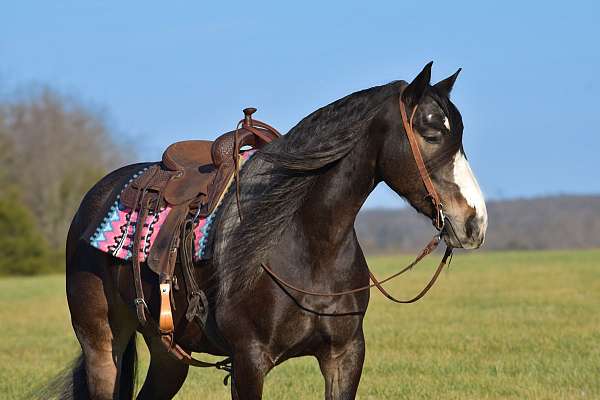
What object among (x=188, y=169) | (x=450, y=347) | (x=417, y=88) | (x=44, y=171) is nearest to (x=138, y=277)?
(x=188, y=169)

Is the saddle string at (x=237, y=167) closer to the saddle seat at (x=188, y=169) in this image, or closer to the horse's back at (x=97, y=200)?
the saddle seat at (x=188, y=169)

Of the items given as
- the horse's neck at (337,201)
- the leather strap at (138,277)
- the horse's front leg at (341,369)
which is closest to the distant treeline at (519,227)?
the leather strap at (138,277)

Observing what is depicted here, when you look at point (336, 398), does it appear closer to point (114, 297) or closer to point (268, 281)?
point (268, 281)

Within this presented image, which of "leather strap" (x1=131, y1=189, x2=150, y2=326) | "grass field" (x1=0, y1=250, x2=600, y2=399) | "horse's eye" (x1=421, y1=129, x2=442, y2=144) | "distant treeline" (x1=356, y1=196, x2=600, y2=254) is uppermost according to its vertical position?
"horse's eye" (x1=421, y1=129, x2=442, y2=144)

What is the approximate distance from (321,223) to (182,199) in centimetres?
104

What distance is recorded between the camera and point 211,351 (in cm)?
584

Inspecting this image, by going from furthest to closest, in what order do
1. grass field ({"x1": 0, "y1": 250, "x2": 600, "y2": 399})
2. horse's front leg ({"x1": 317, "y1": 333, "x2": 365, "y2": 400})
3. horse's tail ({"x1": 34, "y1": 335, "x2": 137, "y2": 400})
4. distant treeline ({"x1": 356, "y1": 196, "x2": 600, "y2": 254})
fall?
distant treeline ({"x1": 356, "y1": 196, "x2": 600, "y2": 254}) < grass field ({"x1": 0, "y1": 250, "x2": 600, "y2": 399}) < horse's tail ({"x1": 34, "y1": 335, "x2": 137, "y2": 400}) < horse's front leg ({"x1": 317, "y1": 333, "x2": 365, "y2": 400})

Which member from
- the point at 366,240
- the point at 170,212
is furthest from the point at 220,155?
the point at 366,240

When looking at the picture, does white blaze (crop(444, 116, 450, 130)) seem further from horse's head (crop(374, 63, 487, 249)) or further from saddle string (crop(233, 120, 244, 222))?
saddle string (crop(233, 120, 244, 222))

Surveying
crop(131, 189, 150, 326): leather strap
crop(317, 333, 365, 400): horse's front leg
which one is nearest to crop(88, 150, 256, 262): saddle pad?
crop(131, 189, 150, 326): leather strap

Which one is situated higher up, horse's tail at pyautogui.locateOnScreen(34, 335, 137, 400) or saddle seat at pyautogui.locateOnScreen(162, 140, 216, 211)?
saddle seat at pyautogui.locateOnScreen(162, 140, 216, 211)

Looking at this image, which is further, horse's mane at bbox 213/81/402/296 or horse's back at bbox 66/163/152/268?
horse's back at bbox 66/163/152/268

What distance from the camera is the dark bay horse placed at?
16.0 ft

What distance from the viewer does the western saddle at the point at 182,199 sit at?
18.6 ft
